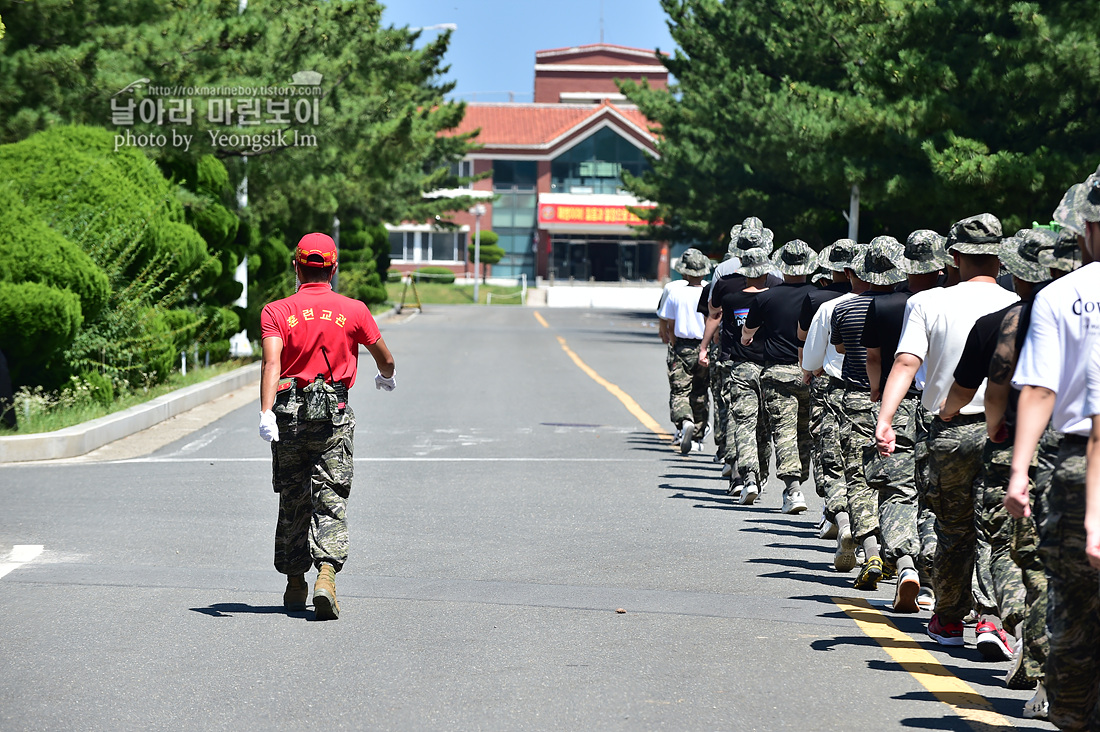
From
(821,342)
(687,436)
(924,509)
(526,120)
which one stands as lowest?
(687,436)

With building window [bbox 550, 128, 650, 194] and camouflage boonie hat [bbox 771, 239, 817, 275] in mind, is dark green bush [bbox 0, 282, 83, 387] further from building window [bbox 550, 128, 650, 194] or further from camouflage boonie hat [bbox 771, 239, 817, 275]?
building window [bbox 550, 128, 650, 194]

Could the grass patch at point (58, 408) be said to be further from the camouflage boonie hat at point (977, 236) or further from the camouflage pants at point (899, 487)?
the camouflage boonie hat at point (977, 236)

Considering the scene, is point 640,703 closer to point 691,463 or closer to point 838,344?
point 838,344

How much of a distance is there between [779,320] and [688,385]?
328cm

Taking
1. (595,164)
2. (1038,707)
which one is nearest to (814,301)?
(1038,707)

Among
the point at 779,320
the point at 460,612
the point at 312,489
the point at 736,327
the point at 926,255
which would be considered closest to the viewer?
the point at 312,489

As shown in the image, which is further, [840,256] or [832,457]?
[840,256]

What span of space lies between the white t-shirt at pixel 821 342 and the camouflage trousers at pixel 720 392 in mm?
2031

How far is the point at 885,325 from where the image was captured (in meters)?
7.64

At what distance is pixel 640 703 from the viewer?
545 centimetres

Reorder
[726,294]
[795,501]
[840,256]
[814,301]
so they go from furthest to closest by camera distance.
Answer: [726,294] < [795,501] < [814,301] < [840,256]

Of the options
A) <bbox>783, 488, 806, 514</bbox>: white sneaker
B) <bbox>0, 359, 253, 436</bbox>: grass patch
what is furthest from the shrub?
<bbox>783, 488, 806, 514</bbox>: white sneaker

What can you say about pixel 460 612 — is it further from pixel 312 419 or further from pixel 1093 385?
pixel 1093 385

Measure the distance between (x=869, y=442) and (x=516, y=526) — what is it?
263 centimetres
